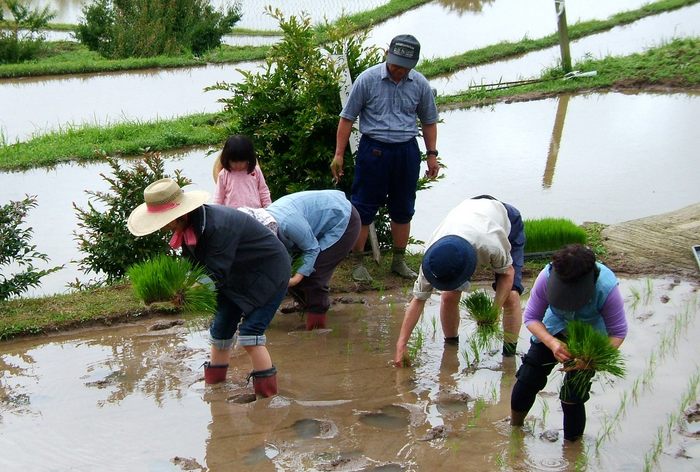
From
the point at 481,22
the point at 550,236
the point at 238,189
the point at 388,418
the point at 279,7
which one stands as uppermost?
the point at 279,7

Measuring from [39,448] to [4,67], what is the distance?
1278cm

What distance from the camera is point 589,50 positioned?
49.2 feet

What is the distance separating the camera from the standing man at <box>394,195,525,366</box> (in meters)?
5.23

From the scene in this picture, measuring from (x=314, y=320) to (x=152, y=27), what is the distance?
1344 centimetres

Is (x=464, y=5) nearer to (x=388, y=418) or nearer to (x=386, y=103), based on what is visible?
(x=386, y=103)

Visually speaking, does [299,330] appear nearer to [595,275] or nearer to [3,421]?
[3,421]

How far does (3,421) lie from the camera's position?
5.46 m

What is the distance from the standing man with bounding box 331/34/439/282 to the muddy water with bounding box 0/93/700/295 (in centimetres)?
127

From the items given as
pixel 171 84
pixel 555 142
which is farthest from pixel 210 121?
pixel 555 142

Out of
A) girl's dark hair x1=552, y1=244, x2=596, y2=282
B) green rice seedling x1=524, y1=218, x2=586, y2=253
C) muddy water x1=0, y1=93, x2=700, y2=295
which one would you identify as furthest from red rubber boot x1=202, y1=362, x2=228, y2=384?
green rice seedling x1=524, y1=218, x2=586, y2=253

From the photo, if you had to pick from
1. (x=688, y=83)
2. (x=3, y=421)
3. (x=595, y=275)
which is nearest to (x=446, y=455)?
(x=595, y=275)

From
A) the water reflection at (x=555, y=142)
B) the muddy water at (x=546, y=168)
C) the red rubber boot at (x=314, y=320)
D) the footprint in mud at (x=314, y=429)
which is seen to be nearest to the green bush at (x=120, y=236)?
the muddy water at (x=546, y=168)

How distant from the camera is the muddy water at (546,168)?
354 inches

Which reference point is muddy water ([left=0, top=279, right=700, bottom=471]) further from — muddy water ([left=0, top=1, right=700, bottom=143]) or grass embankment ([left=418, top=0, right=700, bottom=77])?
grass embankment ([left=418, top=0, right=700, bottom=77])
